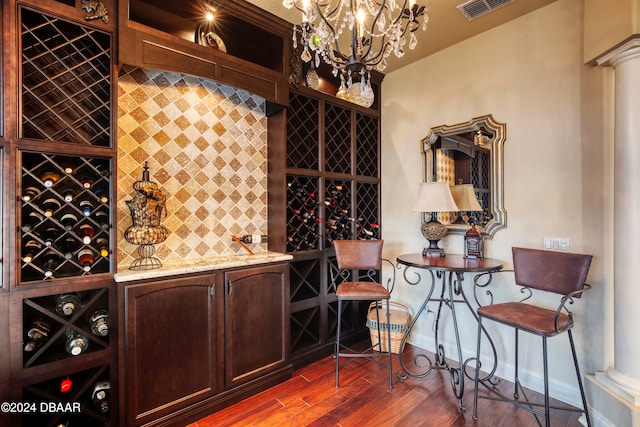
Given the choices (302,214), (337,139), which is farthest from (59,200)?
(337,139)

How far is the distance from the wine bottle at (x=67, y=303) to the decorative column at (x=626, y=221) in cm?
328

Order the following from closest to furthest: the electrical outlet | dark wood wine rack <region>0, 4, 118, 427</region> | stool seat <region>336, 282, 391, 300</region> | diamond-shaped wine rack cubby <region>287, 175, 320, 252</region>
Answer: dark wood wine rack <region>0, 4, 118, 427</region>, the electrical outlet, stool seat <region>336, 282, 391, 300</region>, diamond-shaped wine rack cubby <region>287, 175, 320, 252</region>

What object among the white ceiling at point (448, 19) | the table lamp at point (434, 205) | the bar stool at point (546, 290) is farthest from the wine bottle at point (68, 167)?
the bar stool at point (546, 290)

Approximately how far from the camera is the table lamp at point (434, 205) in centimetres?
260

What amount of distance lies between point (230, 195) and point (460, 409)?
243 centimetres

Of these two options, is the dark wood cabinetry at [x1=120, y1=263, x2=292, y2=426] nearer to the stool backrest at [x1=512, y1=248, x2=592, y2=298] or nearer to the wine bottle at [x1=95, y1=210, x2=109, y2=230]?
the wine bottle at [x1=95, y1=210, x2=109, y2=230]

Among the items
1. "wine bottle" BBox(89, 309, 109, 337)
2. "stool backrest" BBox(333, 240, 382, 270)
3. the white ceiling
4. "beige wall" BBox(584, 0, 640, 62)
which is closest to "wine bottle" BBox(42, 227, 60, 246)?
"wine bottle" BBox(89, 309, 109, 337)

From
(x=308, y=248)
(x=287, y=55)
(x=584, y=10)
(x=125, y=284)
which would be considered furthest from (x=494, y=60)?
(x=125, y=284)

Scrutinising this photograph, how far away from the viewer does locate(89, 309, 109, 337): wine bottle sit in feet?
5.90

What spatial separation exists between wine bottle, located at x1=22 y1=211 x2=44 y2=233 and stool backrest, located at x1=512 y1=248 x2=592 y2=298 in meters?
3.09

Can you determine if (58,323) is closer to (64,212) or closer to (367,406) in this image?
(64,212)

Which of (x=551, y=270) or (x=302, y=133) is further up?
(x=302, y=133)

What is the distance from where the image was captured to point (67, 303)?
1.73 metres

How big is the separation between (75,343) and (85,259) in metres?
0.47
